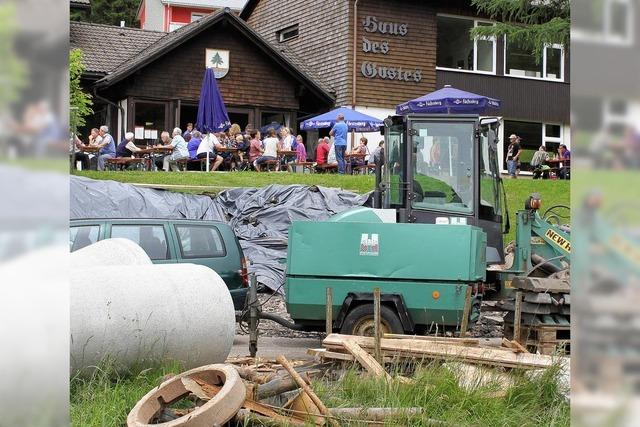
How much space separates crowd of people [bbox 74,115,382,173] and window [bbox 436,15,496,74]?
10218 millimetres

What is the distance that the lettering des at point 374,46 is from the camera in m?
32.6

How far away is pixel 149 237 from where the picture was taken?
41.4 feet

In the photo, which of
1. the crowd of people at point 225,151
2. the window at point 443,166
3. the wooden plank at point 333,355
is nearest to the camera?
the wooden plank at point 333,355

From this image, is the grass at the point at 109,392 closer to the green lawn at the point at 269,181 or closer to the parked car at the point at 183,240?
the parked car at the point at 183,240

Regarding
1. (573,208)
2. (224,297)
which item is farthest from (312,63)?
(573,208)

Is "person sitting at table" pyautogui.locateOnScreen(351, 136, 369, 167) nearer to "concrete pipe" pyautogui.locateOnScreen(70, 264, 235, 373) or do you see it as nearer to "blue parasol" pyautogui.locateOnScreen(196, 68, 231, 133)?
"blue parasol" pyautogui.locateOnScreen(196, 68, 231, 133)

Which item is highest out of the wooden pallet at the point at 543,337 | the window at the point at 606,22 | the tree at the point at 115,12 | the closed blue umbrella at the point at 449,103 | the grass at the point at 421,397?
the tree at the point at 115,12

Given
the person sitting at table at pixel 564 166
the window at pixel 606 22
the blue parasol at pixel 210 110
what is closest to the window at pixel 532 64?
the person sitting at table at pixel 564 166

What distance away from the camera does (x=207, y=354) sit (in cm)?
763

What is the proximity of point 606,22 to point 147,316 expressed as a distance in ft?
20.5

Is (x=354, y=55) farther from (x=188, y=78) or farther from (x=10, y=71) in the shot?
(x=10, y=71)

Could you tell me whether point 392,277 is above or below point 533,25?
below

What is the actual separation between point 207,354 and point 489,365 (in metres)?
2.40

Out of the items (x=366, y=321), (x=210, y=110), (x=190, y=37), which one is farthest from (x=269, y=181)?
(x=366, y=321)
